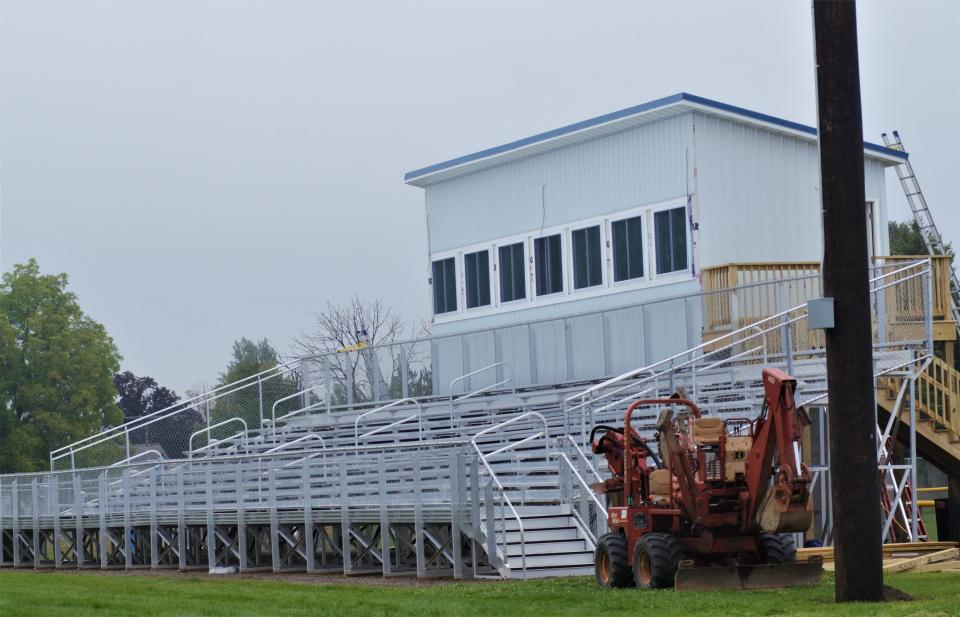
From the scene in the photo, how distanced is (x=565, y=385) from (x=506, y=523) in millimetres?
9724

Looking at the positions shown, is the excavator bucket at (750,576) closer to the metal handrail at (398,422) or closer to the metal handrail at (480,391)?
the metal handrail at (398,422)

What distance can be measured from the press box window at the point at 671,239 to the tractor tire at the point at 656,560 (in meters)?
14.3

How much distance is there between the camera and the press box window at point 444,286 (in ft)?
124

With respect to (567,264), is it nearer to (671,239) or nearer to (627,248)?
(627,248)

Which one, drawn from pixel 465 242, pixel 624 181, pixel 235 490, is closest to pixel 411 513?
pixel 235 490

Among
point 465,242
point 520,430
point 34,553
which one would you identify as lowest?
point 34,553

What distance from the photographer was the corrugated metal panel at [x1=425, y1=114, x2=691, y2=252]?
32062mm

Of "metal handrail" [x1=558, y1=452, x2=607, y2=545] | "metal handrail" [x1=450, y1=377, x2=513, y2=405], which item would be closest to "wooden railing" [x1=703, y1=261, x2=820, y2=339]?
"metal handrail" [x1=450, y1=377, x2=513, y2=405]

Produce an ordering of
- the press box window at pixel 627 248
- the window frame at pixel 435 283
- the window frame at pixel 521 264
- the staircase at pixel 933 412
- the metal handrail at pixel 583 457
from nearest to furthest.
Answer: the metal handrail at pixel 583 457 < the staircase at pixel 933 412 < the press box window at pixel 627 248 < the window frame at pixel 521 264 < the window frame at pixel 435 283

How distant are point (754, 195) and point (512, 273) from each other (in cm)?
636

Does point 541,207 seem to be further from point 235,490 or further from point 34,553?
point 34,553

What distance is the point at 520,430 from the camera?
94.2 ft

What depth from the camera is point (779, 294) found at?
28391mm

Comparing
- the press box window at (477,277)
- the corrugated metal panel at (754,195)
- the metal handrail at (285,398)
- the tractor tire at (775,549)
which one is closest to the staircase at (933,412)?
the corrugated metal panel at (754,195)
